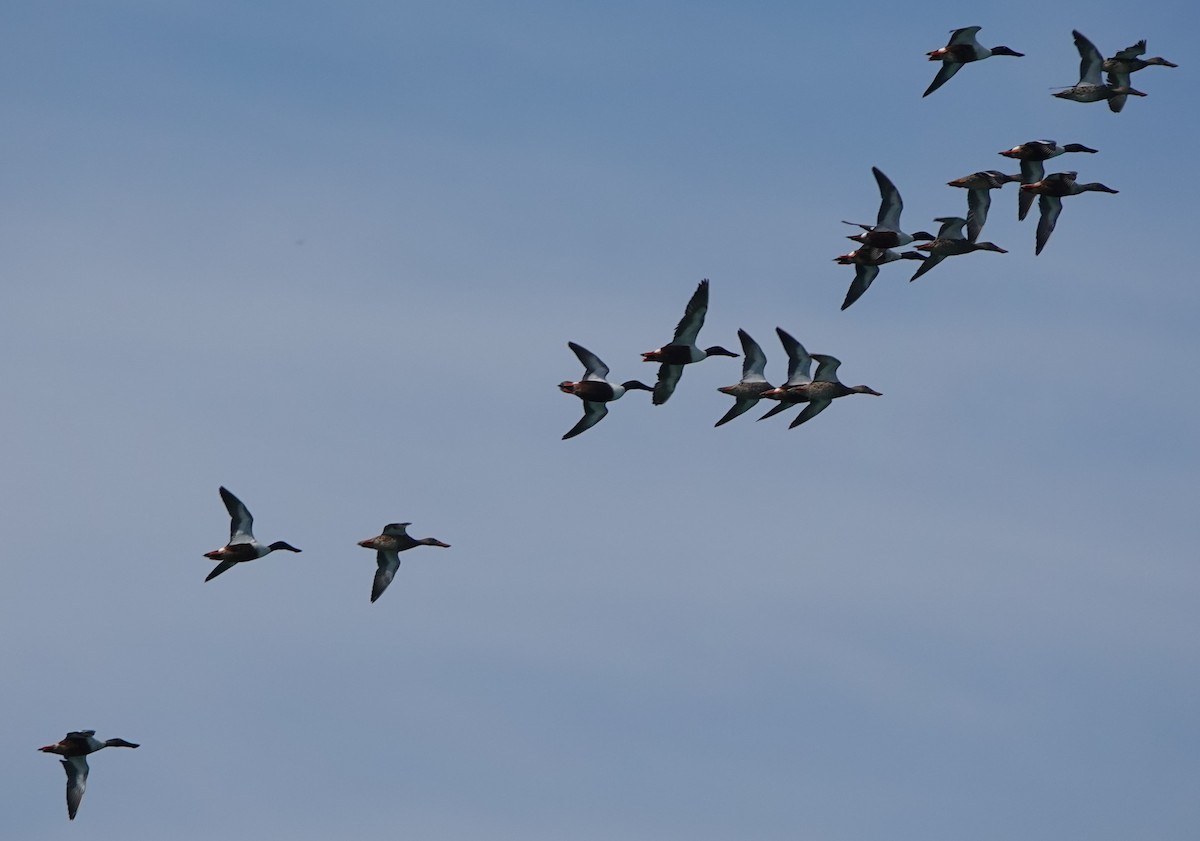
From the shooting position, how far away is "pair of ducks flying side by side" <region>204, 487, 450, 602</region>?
138ft

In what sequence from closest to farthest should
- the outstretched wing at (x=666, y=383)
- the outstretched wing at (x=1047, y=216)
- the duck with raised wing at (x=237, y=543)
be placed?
the duck with raised wing at (x=237, y=543) → the outstretched wing at (x=666, y=383) → the outstretched wing at (x=1047, y=216)

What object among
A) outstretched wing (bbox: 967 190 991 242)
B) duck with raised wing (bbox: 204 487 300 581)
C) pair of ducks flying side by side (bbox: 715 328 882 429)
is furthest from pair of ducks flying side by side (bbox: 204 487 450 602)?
outstretched wing (bbox: 967 190 991 242)

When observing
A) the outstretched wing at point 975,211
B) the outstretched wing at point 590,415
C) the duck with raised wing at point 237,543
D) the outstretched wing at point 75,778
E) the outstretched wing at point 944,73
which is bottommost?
the outstretched wing at point 75,778

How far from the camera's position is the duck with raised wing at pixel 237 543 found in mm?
41938

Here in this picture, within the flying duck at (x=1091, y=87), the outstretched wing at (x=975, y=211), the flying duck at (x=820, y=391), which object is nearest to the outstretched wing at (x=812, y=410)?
the flying duck at (x=820, y=391)

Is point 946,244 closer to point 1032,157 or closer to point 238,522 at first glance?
point 1032,157

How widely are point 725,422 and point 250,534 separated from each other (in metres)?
9.16

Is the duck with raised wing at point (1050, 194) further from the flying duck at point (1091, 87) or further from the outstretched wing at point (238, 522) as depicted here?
the outstretched wing at point (238, 522)

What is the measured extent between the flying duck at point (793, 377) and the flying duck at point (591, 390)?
9.77ft

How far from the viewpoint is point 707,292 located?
42.9m

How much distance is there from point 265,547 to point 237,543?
1.87 feet

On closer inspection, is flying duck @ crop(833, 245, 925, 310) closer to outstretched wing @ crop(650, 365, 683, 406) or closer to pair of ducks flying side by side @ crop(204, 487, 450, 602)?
outstretched wing @ crop(650, 365, 683, 406)

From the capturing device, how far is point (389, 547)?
4381cm

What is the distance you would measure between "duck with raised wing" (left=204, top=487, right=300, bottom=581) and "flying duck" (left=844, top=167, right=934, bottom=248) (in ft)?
41.7
